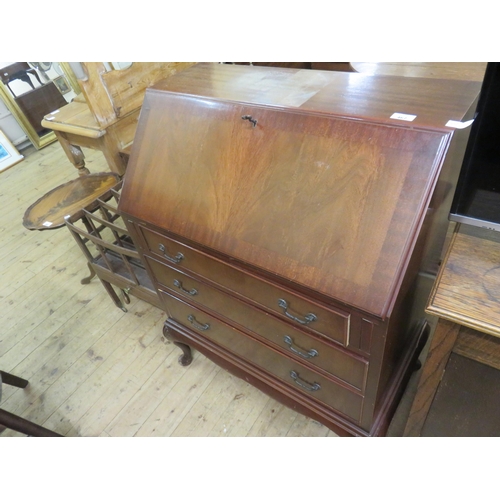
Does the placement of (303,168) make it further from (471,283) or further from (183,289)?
(183,289)

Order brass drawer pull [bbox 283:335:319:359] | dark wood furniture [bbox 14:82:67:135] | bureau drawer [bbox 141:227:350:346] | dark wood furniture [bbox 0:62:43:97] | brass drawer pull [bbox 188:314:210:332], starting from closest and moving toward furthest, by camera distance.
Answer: bureau drawer [bbox 141:227:350:346], brass drawer pull [bbox 283:335:319:359], brass drawer pull [bbox 188:314:210:332], dark wood furniture [bbox 0:62:43:97], dark wood furniture [bbox 14:82:67:135]

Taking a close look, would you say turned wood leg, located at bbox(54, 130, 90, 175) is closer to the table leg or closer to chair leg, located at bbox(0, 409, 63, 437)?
chair leg, located at bbox(0, 409, 63, 437)

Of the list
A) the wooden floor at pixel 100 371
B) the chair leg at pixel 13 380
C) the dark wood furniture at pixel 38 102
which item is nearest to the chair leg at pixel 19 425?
the wooden floor at pixel 100 371

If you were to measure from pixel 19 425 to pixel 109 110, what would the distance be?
1.42 metres

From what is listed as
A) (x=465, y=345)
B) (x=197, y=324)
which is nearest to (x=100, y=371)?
(x=197, y=324)

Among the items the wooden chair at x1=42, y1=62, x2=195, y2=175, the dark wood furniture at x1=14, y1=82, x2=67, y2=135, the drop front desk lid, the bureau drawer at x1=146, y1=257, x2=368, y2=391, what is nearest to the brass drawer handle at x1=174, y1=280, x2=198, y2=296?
the bureau drawer at x1=146, y1=257, x2=368, y2=391

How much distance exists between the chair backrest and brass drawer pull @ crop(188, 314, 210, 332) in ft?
3.77

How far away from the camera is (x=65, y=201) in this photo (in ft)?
6.13

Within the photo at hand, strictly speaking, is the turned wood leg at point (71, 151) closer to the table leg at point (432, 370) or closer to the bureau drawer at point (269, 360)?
the bureau drawer at point (269, 360)

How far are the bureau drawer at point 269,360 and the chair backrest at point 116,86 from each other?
1.05 meters

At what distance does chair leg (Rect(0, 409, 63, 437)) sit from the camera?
47.9 inches

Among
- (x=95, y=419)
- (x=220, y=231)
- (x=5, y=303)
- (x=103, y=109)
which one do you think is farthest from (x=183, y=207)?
(x=5, y=303)

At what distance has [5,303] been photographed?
79.1 inches

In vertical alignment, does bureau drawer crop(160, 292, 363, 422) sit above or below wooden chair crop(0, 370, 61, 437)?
above
